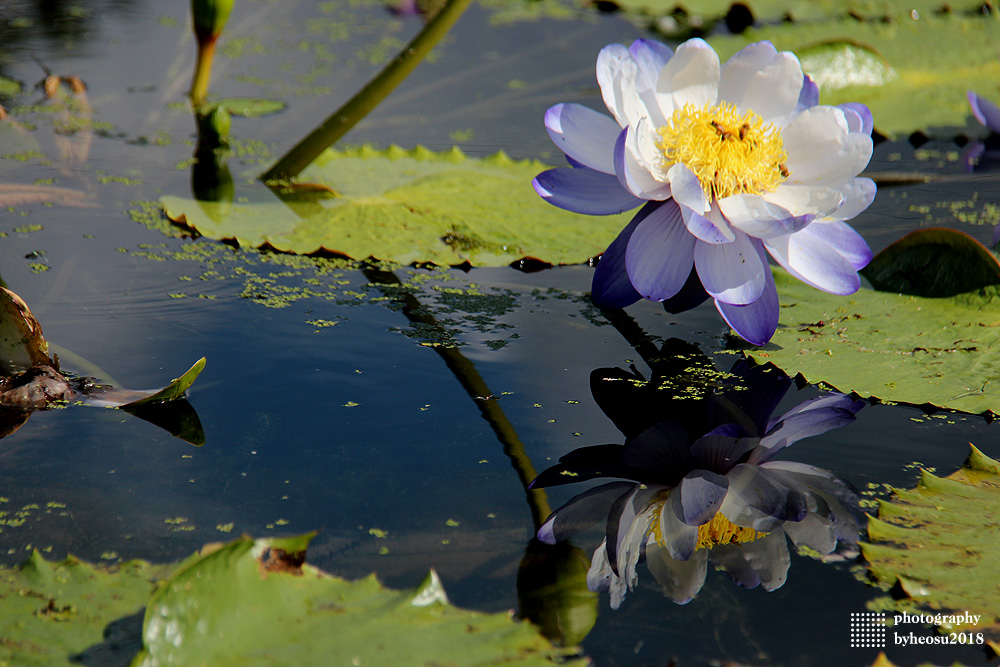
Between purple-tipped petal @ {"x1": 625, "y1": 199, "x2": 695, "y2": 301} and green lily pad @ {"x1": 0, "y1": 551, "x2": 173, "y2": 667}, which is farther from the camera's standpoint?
purple-tipped petal @ {"x1": 625, "y1": 199, "x2": 695, "y2": 301}

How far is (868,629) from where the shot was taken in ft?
2.21

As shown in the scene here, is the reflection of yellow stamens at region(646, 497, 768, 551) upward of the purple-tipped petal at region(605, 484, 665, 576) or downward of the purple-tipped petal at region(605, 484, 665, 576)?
upward

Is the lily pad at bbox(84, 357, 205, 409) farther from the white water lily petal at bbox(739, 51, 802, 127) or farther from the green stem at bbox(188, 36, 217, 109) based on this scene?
the green stem at bbox(188, 36, 217, 109)

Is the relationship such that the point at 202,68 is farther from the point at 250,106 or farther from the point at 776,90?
the point at 776,90

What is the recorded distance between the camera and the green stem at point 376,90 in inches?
55.5

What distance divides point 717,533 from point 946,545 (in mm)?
221

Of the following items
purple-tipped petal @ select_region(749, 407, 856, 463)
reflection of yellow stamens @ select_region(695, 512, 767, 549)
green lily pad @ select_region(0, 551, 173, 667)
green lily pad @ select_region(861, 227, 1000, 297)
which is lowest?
green lily pad @ select_region(0, 551, 173, 667)

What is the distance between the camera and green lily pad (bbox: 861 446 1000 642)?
0.70 m

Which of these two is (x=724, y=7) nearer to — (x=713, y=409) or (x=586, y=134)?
(x=586, y=134)

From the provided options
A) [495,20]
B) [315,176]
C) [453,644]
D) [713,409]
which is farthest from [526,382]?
[495,20]

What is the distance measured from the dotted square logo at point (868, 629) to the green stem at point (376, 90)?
1130 millimetres

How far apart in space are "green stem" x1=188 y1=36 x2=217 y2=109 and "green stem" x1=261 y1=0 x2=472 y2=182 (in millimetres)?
352

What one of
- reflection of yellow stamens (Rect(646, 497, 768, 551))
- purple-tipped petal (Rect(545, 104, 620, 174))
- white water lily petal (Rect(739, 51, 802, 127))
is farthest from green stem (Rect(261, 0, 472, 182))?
reflection of yellow stamens (Rect(646, 497, 768, 551))

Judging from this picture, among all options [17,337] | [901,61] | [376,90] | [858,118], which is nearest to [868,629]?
[858,118]
